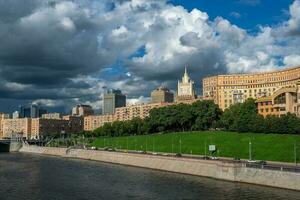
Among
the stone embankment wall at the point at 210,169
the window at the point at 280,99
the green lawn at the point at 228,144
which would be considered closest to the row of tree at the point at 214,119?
the green lawn at the point at 228,144

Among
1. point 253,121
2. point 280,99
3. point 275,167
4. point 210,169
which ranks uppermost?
point 280,99

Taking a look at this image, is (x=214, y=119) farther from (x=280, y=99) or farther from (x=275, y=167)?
(x=275, y=167)

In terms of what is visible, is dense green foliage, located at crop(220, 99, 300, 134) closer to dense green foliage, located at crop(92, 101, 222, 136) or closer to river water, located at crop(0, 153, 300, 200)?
dense green foliage, located at crop(92, 101, 222, 136)

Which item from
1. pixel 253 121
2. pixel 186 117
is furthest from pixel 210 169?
pixel 186 117

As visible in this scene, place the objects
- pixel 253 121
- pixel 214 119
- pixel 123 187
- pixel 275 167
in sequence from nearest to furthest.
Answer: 1. pixel 275 167
2. pixel 123 187
3. pixel 253 121
4. pixel 214 119

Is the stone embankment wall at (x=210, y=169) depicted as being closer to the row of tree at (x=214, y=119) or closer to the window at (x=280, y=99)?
the row of tree at (x=214, y=119)

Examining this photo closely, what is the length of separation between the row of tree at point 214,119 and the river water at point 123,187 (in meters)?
45.9

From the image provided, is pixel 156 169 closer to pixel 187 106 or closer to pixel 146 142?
pixel 146 142

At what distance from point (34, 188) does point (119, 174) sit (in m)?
24.1

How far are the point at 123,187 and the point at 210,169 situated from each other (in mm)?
19704

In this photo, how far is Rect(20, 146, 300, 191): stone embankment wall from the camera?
7288cm

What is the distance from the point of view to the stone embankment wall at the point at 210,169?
239 ft

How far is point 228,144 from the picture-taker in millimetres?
128000

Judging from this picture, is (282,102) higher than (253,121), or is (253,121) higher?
(282,102)
